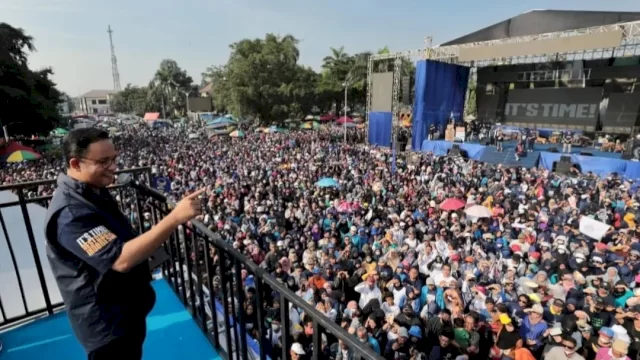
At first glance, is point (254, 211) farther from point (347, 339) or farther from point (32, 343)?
point (347, 339)

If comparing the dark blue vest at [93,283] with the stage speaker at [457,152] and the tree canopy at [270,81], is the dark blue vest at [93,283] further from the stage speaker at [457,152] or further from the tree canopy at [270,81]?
the tree canopy at [270,81]

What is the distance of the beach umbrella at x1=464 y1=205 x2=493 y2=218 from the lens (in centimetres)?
972

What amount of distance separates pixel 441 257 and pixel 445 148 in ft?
52.6

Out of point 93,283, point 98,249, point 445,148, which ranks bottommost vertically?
point 445,148

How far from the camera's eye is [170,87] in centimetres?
6562

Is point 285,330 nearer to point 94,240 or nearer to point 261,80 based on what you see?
point 94,240

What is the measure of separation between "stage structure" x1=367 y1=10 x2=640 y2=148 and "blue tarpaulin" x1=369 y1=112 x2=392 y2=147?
123 centimetres

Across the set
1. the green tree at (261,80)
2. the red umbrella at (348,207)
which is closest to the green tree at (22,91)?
the green tree at (261,80)

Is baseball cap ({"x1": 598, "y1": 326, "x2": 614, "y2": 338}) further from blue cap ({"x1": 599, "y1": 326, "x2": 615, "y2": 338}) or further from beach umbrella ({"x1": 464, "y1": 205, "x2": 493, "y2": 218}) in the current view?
beach umbrella ({"x1": 464, "y1": 205, "x2": 493, "y2": 218})

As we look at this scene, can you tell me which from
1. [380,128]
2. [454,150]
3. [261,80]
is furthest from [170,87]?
[454,150]

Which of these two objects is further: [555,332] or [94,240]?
[555,332]

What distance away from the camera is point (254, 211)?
10.8m

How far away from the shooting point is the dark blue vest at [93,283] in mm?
1411

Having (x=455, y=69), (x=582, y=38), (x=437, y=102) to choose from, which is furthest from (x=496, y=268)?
(x=455, y=69)
